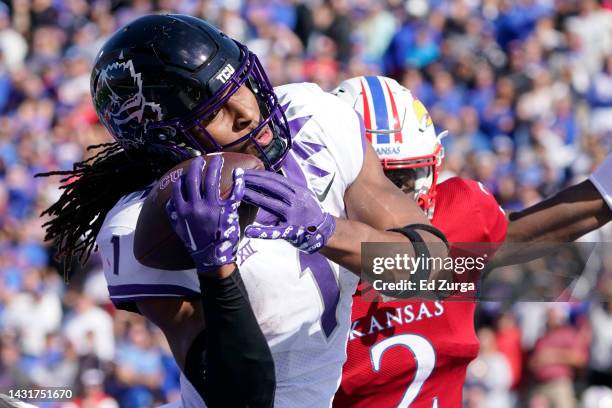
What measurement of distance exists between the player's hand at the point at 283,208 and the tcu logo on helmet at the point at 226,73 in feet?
1.51

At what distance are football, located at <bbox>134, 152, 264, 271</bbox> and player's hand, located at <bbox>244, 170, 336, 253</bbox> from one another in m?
0.05

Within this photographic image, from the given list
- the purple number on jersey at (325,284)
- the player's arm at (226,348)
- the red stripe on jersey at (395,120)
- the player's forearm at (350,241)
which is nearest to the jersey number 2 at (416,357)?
the red stripe on jersey at (395,120)

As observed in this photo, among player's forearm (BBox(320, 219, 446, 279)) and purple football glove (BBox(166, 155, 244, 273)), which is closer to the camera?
purple football glove (BBox(166, 155, 244, 273))

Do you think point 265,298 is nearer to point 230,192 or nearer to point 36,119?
point 230,192

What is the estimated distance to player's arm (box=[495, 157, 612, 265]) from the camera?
13.1 feet

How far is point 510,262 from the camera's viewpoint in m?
4.25

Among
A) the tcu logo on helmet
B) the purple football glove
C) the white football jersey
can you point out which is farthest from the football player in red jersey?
the purple football glove

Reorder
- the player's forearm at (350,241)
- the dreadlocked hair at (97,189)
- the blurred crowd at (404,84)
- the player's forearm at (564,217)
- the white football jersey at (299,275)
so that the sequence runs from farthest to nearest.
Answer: the blurred crowd at (404,84), the player's forearm at (564,217), the dreadlocked hair at (97,189), the white football jersey at (299,275), the player's forearm at (350,241)

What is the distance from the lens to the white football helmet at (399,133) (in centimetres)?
397

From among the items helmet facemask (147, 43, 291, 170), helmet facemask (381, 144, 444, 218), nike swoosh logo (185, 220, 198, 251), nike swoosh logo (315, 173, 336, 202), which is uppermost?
helmet facemask (147, 43, 291, 170)

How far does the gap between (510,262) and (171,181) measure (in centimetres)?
197

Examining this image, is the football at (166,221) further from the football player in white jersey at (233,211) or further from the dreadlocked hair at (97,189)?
the dreadlocked hair at (97,189)

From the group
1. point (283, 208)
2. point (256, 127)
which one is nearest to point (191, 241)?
point (283, 208)

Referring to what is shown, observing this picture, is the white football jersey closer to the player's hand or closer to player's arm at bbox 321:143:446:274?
player's arm at bbox 321:143:446:274
